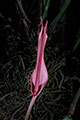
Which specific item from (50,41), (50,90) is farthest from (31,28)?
(50,90)

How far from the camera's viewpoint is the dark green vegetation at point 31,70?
41 cm

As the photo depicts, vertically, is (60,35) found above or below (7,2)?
below

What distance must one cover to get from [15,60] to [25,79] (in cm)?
5

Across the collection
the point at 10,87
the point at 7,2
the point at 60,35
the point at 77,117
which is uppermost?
the point at 7,2

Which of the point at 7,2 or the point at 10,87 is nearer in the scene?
the point at 10,87

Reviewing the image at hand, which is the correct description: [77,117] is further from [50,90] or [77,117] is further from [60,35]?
[60,35]

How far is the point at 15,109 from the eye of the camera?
421 mm

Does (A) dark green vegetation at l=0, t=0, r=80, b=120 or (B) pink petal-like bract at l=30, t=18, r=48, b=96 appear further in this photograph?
(A) dark green vegetation at l=0, t=0, r=80, b=120

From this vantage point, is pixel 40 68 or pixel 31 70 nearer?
pixel 40 68

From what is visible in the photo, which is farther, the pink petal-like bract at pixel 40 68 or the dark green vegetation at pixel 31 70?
the dark green vegetation at pixel 31 70

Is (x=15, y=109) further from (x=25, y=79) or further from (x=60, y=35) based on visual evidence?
(x=60, y=35)

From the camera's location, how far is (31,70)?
427 mm

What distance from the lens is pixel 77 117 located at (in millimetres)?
470

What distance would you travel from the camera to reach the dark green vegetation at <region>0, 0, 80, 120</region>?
0.41 m
